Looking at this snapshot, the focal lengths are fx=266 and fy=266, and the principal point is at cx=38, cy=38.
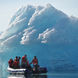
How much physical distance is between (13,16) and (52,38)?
15429 millimetres

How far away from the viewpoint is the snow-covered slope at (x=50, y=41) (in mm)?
53750

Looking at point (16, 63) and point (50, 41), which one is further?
point (50, 41)

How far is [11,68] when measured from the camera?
25016 millimetres

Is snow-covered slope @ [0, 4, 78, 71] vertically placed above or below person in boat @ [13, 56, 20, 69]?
above

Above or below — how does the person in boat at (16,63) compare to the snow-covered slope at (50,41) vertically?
below

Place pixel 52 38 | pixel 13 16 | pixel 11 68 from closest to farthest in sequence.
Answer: pixel 11 68, pixel 52 38, pixel 13 16

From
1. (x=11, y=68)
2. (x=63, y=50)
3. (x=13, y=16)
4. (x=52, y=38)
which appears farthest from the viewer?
(x=13, y=16)

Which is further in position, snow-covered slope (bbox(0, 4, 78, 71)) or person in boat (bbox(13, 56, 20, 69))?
snow-covered slope (bbox(0, 4, 78, 71))

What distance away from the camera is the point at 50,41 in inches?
2073

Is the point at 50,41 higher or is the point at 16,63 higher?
the point at 50,41

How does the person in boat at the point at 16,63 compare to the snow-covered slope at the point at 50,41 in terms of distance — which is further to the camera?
the snow-covered slope at the point at 50,41

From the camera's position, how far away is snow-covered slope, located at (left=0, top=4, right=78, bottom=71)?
53750mm

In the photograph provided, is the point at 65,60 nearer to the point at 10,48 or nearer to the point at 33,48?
the point at 33,48

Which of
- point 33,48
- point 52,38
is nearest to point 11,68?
point 52,38
